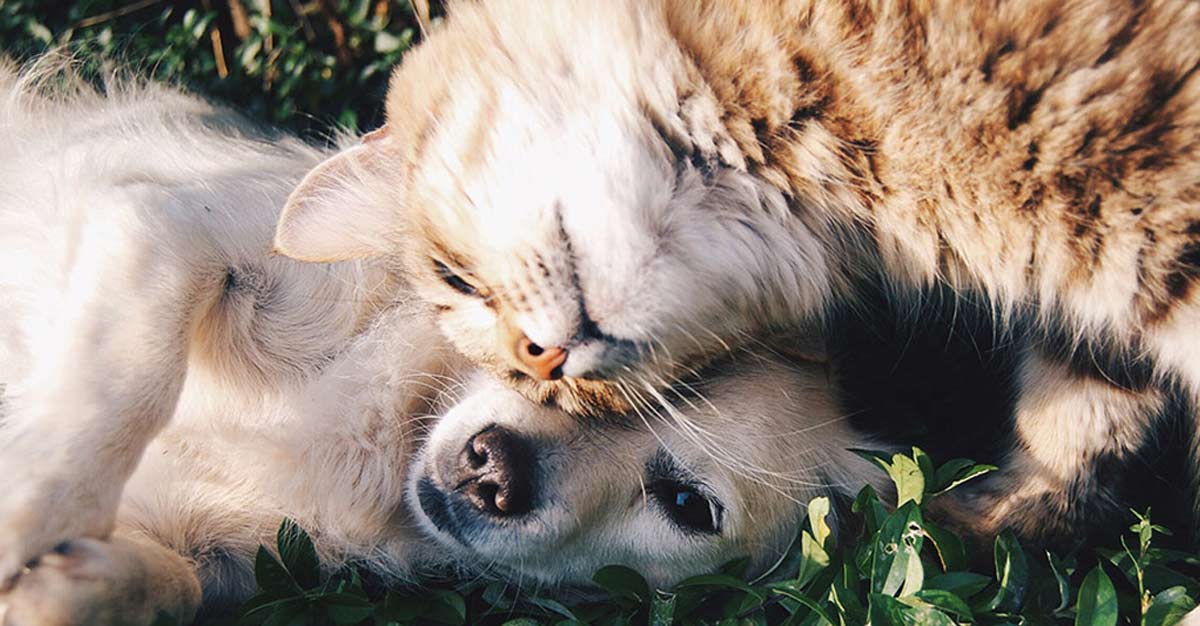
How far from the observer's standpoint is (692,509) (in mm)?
2654

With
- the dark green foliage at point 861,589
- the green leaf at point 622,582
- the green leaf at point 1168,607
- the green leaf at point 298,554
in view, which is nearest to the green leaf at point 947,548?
the dark green foliage at point 861,589

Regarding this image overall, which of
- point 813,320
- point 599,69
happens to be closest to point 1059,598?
point 813,320

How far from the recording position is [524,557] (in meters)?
2.55

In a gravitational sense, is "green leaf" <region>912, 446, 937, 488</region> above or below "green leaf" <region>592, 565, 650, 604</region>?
above

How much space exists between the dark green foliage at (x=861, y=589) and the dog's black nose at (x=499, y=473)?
21 cm

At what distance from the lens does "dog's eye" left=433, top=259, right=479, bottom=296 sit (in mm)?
2396

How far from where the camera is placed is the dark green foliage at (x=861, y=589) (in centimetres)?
214

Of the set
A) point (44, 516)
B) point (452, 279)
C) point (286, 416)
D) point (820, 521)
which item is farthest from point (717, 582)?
point (44, 516)

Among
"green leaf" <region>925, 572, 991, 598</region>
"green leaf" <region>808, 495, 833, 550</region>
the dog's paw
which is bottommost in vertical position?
"green leaf" <region>925, 572, 991, 598</region>

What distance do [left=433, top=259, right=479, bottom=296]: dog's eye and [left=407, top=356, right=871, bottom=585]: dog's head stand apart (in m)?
0.28

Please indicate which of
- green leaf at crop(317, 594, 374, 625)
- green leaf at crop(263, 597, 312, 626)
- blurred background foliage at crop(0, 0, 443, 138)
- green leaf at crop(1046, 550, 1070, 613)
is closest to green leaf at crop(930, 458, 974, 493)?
green leaf at crop(1046, 550, 1070, 613)

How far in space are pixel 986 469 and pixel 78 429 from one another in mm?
1736

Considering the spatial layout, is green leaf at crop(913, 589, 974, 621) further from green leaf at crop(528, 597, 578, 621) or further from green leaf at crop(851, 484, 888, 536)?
green leaf at crop(528, 597, 578, 621)

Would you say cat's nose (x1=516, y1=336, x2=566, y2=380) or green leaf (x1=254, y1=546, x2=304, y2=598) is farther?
green leaf (x1=254, y1=546, x2=304, y2=598)
